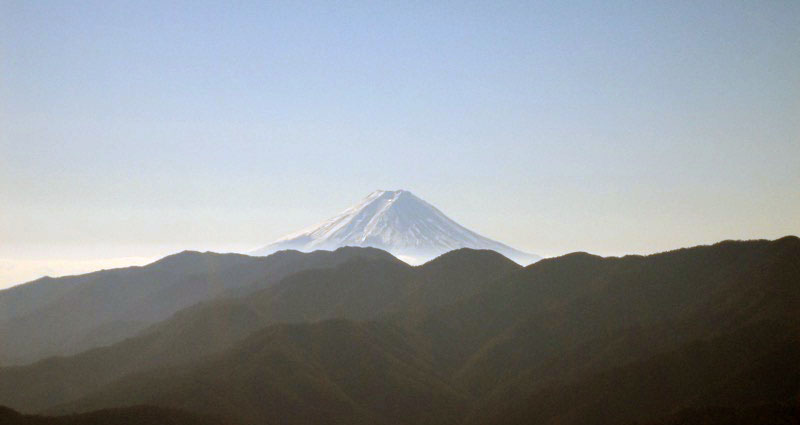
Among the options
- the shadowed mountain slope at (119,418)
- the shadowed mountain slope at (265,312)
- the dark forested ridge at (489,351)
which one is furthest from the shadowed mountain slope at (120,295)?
the shadowed mountain slope at (119,418)

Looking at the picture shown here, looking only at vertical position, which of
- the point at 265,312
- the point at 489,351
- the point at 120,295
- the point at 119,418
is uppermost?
the point at 120,295

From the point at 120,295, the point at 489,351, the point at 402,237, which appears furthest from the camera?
the point at 402,237

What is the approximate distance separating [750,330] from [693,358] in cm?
529

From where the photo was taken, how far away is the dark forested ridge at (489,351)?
59906 mm

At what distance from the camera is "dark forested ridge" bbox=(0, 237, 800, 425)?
59.9 metres

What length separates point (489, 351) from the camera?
90.5 meters

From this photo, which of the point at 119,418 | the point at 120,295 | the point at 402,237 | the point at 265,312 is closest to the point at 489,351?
the point at 265,312

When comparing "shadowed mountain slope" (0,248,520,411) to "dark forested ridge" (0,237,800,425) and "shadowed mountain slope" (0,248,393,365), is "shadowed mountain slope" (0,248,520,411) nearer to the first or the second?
"dark forested ridge" (0,237,800,425)

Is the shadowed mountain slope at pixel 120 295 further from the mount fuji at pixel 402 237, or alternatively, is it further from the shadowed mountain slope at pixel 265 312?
the mount fuji at pixel 402 237

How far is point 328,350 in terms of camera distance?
87938 mm

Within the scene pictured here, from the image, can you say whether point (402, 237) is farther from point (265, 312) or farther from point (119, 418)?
point (119, 418)

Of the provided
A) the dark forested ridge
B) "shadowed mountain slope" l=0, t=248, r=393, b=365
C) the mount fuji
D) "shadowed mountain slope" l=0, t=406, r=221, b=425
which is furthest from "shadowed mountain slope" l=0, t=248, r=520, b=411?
the mount fuji

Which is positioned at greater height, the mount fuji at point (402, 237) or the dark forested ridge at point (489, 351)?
the mount fuji at point (402, 237)

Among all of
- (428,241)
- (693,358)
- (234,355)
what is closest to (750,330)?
(693,358)
